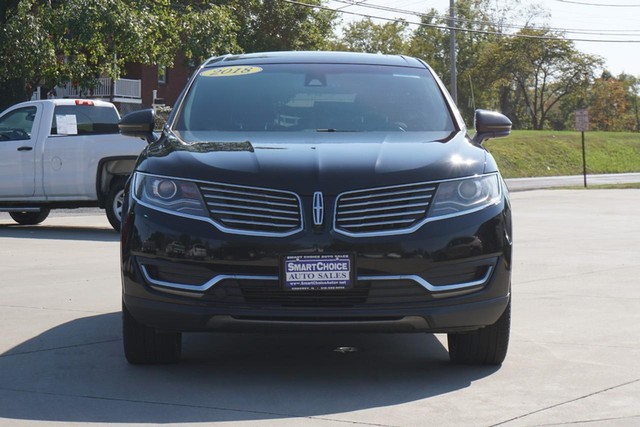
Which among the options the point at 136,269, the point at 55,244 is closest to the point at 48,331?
the point at 136,269

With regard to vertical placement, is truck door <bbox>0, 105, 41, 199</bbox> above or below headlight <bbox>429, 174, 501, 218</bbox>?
below

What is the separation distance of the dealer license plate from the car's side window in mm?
11685

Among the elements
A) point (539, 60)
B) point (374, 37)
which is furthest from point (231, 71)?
point (374, 37)

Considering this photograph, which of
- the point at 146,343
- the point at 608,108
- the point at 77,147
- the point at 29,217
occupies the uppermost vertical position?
the point at 77,147

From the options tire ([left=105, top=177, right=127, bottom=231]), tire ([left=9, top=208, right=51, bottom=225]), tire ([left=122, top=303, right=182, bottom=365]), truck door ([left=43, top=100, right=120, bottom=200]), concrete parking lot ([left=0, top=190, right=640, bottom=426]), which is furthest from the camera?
tire ([left=9, top=208, right=51, bottom=225])

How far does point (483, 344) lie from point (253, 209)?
1.47 m

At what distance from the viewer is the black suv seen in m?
5.66

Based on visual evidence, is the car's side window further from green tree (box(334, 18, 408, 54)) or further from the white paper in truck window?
green tree (box(334, 18, 408, 54))

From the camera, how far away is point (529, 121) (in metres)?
108

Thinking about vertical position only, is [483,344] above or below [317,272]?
below

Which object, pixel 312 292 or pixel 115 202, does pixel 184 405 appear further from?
pixel 115 202

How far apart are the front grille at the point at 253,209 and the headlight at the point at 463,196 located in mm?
680

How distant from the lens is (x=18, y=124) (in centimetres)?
1680

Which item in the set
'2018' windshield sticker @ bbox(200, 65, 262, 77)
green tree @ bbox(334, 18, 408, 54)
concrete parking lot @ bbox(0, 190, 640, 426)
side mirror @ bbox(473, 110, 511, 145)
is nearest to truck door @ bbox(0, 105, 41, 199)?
concrete parking lot @ bbox(0, 190, 640, 426)
